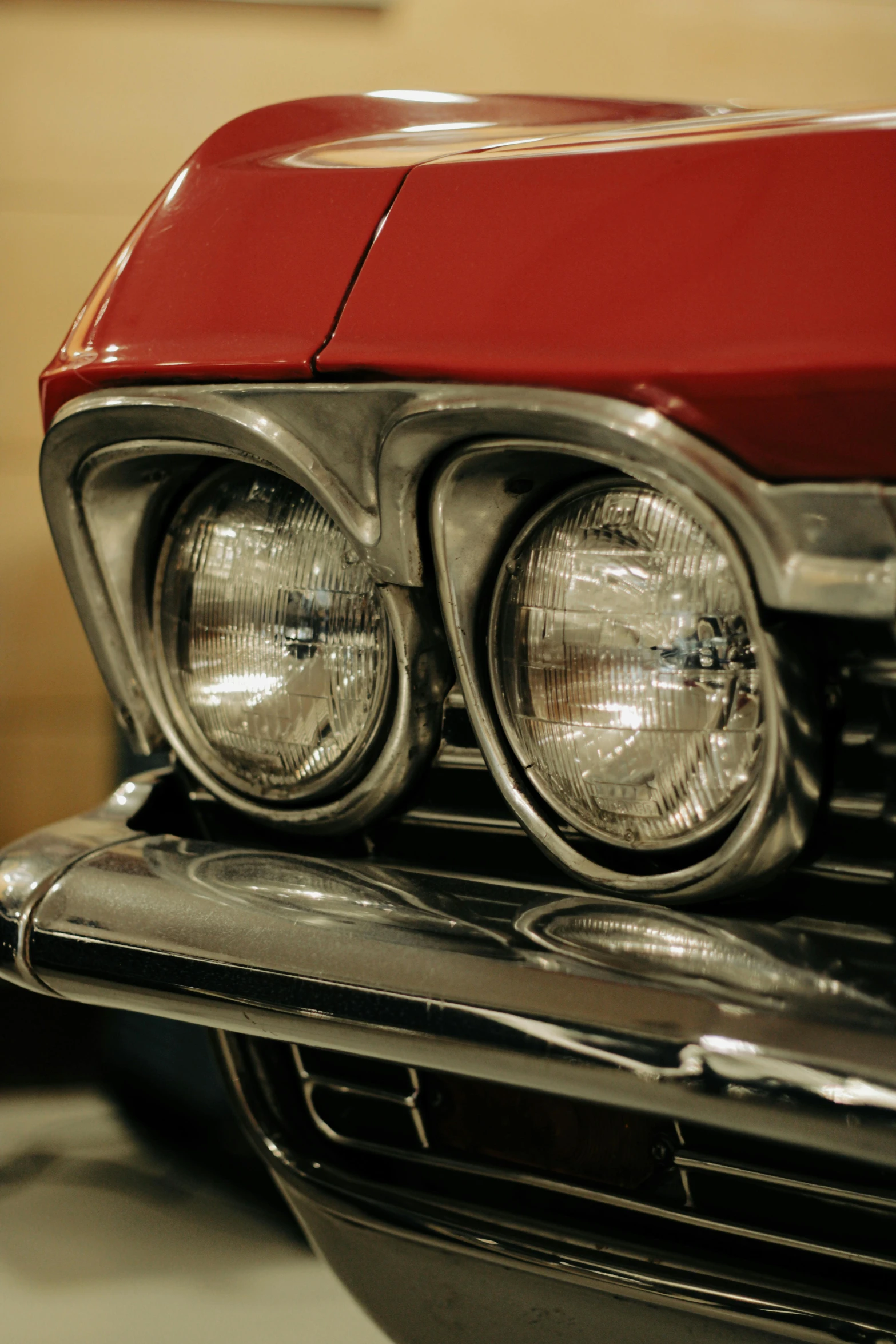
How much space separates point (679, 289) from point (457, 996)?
0.37 meters

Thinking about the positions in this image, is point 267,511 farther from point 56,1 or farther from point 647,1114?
point 56,1

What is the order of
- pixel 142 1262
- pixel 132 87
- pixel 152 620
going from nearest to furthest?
pixel 152 620
pixel 142 1262
pixel 132 87

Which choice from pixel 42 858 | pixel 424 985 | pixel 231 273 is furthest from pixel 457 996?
pixel 231 273

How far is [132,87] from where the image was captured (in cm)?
205

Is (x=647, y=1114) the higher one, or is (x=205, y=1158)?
(x=647, y=1114)

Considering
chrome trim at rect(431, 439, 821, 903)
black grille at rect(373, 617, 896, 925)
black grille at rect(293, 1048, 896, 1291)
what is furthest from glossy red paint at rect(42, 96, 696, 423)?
black grille at rect(293, 1048, 896, 1291)

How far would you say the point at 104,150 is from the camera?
2070mm

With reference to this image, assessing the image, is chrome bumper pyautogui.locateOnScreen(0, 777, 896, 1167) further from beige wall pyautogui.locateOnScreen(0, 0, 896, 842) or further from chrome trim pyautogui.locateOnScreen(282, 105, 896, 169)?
beige wall pyautogui.locateOnScreen(0, 0, 896, 842)

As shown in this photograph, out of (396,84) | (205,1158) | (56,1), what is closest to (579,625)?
(205,1158)

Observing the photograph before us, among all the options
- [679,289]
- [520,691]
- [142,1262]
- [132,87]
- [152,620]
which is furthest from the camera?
[132,87]

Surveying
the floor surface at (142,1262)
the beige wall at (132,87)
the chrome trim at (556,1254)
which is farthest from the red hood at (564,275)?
the beige wall at (132,87)

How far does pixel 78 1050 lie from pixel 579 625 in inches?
36.8

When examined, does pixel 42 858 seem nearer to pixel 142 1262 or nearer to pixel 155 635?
pixel 155 635

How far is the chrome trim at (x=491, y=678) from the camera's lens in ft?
1.79
